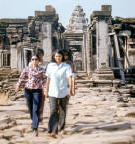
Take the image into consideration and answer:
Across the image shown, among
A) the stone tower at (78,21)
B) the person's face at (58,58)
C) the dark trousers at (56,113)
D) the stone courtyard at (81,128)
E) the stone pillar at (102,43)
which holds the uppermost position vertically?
the stone tower at (78,21)

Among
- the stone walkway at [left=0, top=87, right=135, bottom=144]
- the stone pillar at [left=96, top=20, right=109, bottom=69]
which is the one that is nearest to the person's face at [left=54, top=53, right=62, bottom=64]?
the stone walkway at [left=0, top=87, right=135, bottom=144]

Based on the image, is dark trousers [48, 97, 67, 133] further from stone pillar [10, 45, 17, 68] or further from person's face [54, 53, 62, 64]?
stone pillar [10, 45, 17, 68]

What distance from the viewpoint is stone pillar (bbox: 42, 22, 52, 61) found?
58.5 ft

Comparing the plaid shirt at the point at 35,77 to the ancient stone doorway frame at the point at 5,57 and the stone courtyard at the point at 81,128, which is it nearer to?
the stone courtyard at the point at 81,128

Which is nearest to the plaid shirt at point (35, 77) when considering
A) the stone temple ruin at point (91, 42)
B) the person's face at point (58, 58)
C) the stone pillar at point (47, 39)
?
the person's face at point (58, 58)

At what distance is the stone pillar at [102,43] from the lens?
55.4 ft

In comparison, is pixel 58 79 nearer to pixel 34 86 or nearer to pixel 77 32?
pixel 34 86

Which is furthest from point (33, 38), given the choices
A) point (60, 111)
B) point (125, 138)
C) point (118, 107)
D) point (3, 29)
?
point (125, 138)

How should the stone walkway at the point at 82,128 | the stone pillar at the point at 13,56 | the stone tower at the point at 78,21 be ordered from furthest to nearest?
the stone tower at the point at 78,21, the stone pillar at the point at 13,56, the stone walkway at the point at 82,128

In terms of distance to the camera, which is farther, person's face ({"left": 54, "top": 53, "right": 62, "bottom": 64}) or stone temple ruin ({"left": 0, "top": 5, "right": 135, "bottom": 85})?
stone temple ruin ({"left": 0, "top": 5, "right": 135, "bottom": 85})

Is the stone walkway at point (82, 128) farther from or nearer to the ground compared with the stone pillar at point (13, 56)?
nearer to the ground

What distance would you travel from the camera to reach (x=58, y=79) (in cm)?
509

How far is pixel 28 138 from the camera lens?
4695 mm

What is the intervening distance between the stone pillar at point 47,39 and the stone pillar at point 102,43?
281 cm
